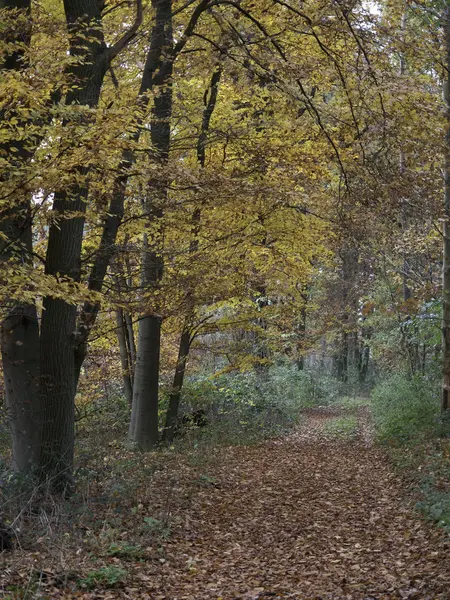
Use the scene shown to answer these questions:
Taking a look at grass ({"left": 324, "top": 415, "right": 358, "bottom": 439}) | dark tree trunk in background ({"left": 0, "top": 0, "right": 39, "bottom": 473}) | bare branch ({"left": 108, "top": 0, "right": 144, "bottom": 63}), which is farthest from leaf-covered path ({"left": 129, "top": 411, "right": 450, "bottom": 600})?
bare branch ({"left": 108, "top": 0, "right": 144, "bottom": 63})

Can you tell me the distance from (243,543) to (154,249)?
17.1 feet

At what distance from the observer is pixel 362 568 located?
6285 millimetres

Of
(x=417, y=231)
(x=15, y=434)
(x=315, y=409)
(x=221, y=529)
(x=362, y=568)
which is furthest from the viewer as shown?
(x=315, y=409)

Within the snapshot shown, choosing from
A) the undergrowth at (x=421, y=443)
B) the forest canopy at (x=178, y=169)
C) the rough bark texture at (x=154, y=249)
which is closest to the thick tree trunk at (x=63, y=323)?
the forest canopy at (x=178, y=169)

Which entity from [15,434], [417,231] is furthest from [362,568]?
[417,231]

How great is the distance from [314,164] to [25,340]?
605 centimetres

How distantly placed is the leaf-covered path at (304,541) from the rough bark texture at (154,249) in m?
2.08

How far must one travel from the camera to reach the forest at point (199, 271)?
6277 millimetres

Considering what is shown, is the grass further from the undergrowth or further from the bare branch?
the bare branch

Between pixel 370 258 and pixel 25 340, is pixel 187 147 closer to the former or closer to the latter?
pixel 25 340

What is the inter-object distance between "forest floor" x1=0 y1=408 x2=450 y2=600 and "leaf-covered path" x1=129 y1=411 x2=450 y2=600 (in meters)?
0.02

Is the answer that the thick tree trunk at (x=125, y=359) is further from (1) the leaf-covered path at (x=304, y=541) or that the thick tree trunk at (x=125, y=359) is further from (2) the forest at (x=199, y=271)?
(1) the leaf-covered path at (x=304, y=541)

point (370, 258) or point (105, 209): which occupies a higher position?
point (370, 258)

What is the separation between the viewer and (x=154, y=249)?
10.8 meters
